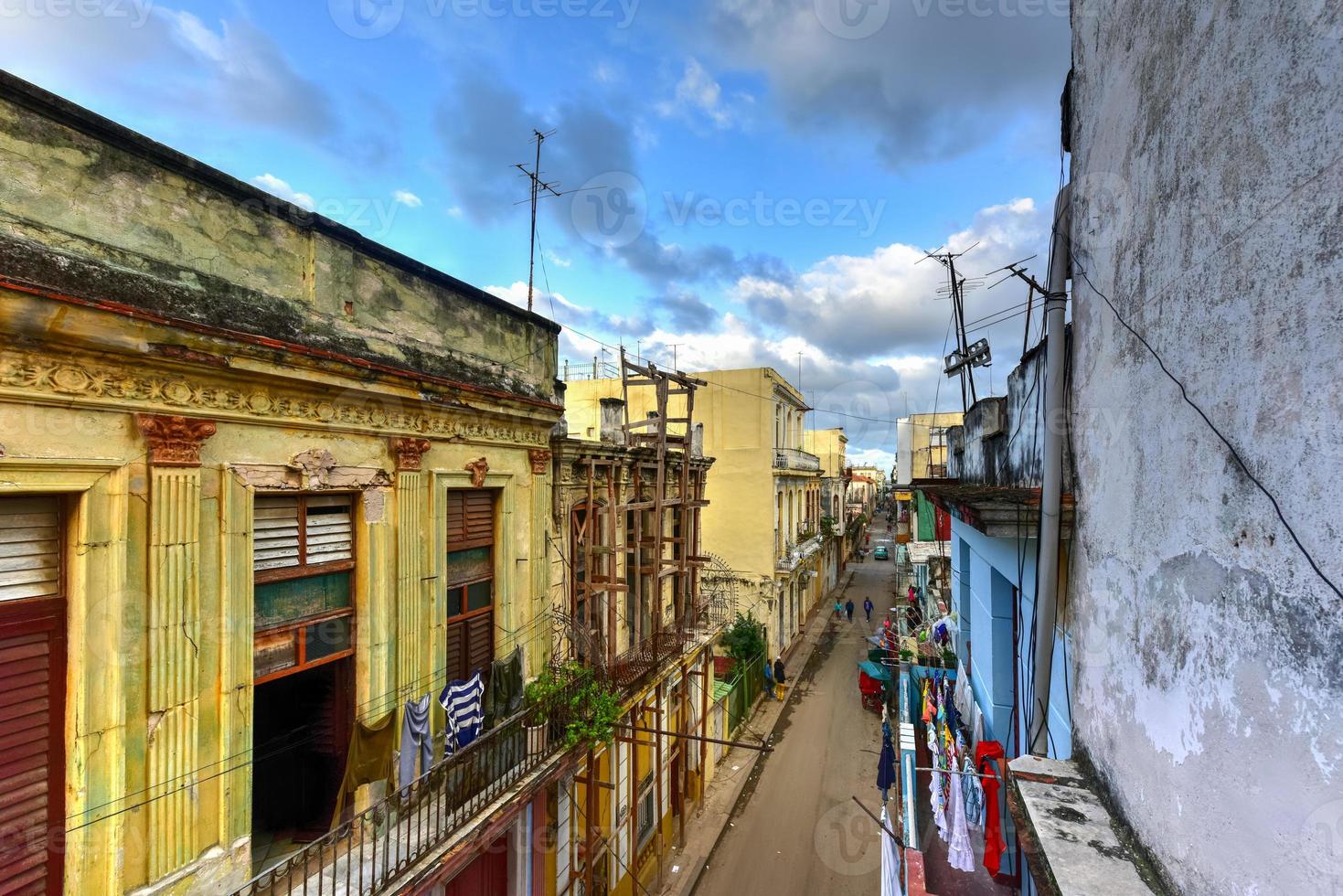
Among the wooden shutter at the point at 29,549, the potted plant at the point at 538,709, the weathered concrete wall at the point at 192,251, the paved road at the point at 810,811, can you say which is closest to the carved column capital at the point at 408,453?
the weathered concrete wall at the point at 192,251

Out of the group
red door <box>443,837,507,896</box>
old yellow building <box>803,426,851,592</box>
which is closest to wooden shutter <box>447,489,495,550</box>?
red door <box>443,837,507,896</box>

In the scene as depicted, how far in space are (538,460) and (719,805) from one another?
408 inches

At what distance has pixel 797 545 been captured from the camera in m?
27.3

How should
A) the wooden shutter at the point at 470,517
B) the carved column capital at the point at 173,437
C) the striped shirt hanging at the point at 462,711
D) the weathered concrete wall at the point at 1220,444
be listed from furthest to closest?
the wooden shutter at the point at 470,517 → the striped shirt hanging at the point at 462,711 → the carved column capital at the point at 173,437 → the weathered concrete wall at the point at 1220,444

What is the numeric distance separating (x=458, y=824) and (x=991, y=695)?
6042 mm

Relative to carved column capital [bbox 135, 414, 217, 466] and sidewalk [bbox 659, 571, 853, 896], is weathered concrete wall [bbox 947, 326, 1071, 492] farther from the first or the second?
sidewalk [bbox 659, 571, 853, 896]

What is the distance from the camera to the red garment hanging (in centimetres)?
641

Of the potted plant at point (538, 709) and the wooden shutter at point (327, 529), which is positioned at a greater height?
the wooden shutter at point (327, 529)

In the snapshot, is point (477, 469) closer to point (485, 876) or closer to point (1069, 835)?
point (485, 876)

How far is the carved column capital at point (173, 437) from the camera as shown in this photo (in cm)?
467

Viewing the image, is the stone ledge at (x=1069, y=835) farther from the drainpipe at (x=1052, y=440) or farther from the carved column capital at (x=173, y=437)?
the carved column capital at (x=173, y=437)

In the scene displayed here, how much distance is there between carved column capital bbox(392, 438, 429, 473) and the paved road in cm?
992

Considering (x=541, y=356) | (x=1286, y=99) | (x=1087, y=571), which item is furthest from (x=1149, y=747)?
(x=541, y=356)

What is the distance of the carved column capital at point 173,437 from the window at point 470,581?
118 inches
